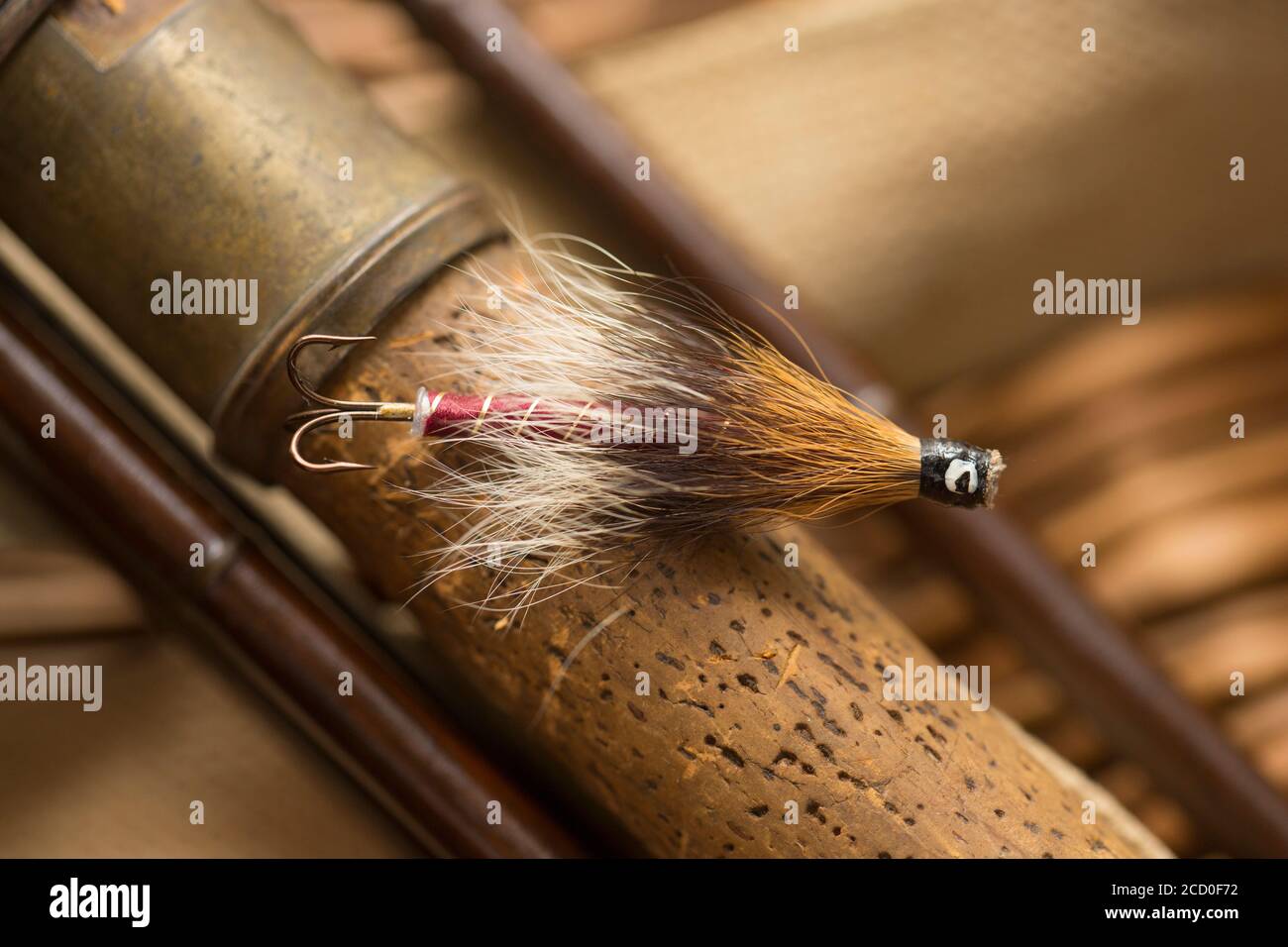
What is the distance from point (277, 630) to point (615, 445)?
12.9 inches

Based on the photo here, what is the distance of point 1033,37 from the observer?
98cm

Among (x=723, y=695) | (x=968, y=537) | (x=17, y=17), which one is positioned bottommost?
(x=723, y=695)

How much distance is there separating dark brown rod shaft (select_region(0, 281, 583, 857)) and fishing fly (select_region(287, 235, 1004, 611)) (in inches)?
6.5

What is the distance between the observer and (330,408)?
629 millimetres

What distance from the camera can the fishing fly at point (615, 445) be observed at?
61 cm

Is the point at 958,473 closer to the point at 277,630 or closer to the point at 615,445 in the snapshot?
the point at 615,445

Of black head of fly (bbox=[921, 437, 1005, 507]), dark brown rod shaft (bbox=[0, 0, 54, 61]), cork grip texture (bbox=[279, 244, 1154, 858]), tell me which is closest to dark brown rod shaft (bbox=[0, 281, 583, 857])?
cork grip texture (bbox=[279, 244, 1154, 858])

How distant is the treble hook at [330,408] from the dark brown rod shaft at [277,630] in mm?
174

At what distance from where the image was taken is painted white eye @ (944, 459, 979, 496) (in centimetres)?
61

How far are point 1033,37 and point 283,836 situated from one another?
103 cm

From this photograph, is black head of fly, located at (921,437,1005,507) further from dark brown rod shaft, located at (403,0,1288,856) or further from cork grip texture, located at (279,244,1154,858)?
dark brown rod shaft, located at (403,0,1288,856)

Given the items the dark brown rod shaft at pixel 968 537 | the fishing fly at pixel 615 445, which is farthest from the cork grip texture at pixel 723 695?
the dark brown rod shaft at pixel 968 537

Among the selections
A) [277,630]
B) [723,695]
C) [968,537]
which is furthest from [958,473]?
[277,630]

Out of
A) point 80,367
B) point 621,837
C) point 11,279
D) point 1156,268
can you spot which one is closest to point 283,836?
point 621,837
